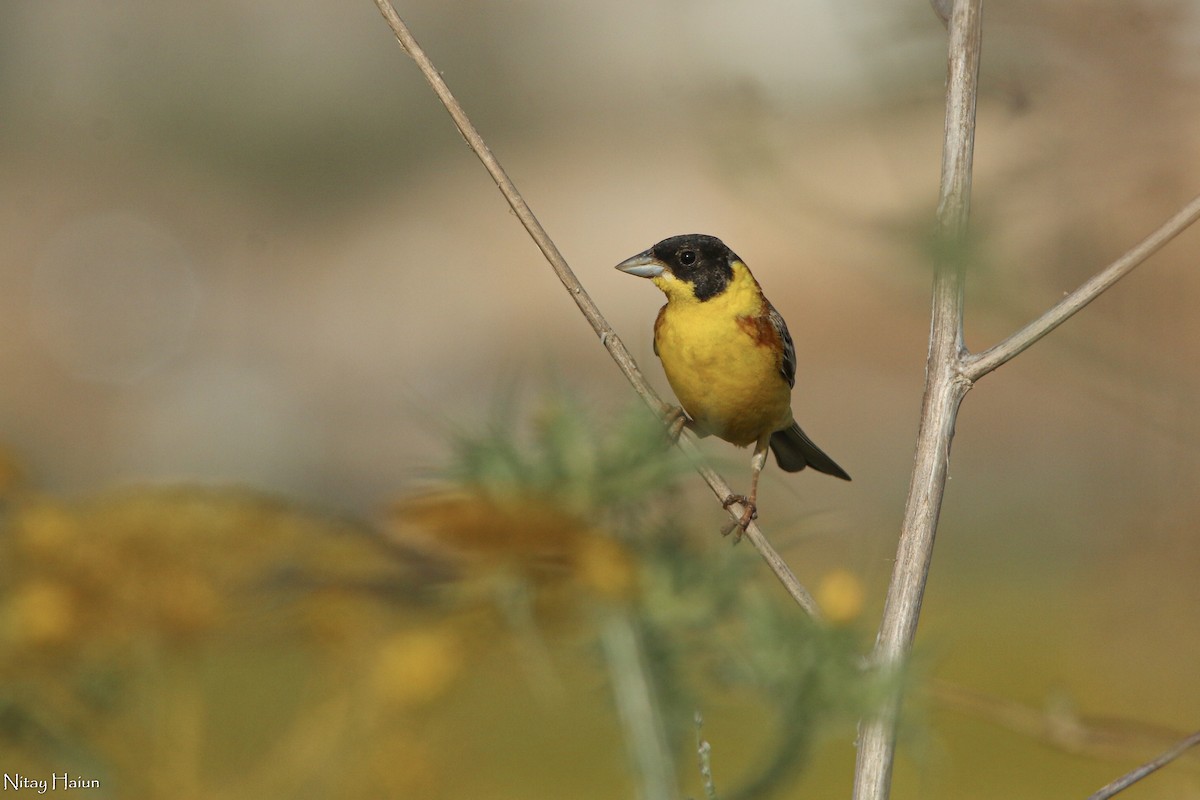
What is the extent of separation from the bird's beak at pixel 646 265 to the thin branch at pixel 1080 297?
201cm

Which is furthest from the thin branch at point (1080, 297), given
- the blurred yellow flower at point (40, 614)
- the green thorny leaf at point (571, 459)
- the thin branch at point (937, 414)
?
the blurred yellow flower at point (40, 614)

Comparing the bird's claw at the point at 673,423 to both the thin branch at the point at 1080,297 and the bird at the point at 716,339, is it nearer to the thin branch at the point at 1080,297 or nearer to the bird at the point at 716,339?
the thin branch at the point at 1080,297

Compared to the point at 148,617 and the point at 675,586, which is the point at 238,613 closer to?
the point at 148,617

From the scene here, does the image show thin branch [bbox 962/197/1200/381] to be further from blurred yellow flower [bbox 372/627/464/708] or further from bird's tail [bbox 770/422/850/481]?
bird's tail [bbox 770/422/850/481]

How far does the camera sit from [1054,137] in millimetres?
1573

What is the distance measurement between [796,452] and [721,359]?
0.80 m

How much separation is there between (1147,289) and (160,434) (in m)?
11.6

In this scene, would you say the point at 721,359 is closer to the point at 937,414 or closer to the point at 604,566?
the point at 937,414

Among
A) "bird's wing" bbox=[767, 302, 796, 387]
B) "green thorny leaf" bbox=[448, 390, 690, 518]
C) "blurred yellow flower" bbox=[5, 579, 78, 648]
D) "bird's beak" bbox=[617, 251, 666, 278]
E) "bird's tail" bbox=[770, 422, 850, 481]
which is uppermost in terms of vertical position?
"green thorny leaf" bbox=[448, 390, 690, 518]

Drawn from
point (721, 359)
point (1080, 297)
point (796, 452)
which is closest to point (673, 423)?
point (1080, 297)

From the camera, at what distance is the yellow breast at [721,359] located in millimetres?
3334

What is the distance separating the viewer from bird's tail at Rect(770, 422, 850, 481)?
393 centimetres

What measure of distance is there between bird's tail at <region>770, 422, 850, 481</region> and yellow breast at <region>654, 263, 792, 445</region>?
0.46 meters

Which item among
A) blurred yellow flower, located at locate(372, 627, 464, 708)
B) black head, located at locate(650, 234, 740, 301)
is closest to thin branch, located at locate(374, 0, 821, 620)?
→ blurred yellow flower, located at locate(372, 627, 464, 708)
